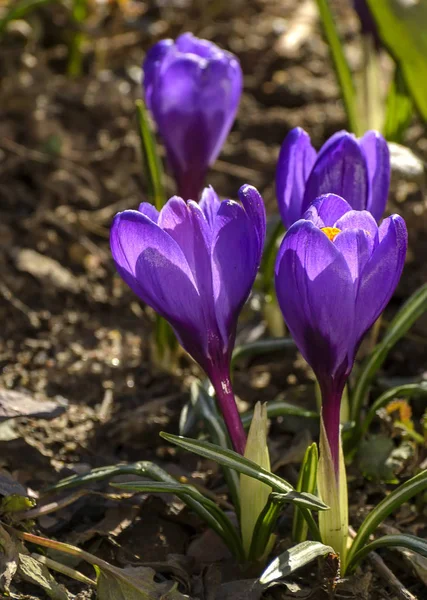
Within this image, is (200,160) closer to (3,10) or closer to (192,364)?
(192,364)

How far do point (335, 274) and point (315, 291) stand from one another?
4 cm

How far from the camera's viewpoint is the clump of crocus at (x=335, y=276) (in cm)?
141

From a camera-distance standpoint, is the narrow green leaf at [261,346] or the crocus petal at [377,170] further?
the narrow green leaf at [261,346]

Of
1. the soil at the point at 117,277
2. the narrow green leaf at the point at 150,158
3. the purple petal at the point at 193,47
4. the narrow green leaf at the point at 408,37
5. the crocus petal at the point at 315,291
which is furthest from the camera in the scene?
the narrow green leaf at the point at 408,37

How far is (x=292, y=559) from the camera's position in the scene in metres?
1.50

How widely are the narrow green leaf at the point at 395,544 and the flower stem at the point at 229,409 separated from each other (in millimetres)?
273

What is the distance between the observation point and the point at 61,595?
1.61m

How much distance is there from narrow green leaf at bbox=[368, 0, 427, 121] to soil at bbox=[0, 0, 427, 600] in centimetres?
35

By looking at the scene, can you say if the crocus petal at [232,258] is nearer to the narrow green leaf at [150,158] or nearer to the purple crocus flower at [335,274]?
the purple crocus flower at [335,274]

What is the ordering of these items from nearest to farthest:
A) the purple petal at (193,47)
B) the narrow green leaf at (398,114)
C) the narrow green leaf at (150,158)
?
the narrow green leaf at (150,158), the purple petal at (193,47), the narrow green leaf at (398,114)

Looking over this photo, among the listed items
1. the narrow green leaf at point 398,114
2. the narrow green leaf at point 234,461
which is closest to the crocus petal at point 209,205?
the narrow green leaf at point 234,461

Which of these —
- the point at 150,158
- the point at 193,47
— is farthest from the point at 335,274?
the point at 193,47

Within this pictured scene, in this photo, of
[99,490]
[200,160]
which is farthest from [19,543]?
[200,160]

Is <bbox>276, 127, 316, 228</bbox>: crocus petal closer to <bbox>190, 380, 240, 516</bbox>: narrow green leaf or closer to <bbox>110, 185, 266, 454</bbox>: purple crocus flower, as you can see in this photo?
<bbox>110, 185, 266, 454</bbox>: purple crocus flower
